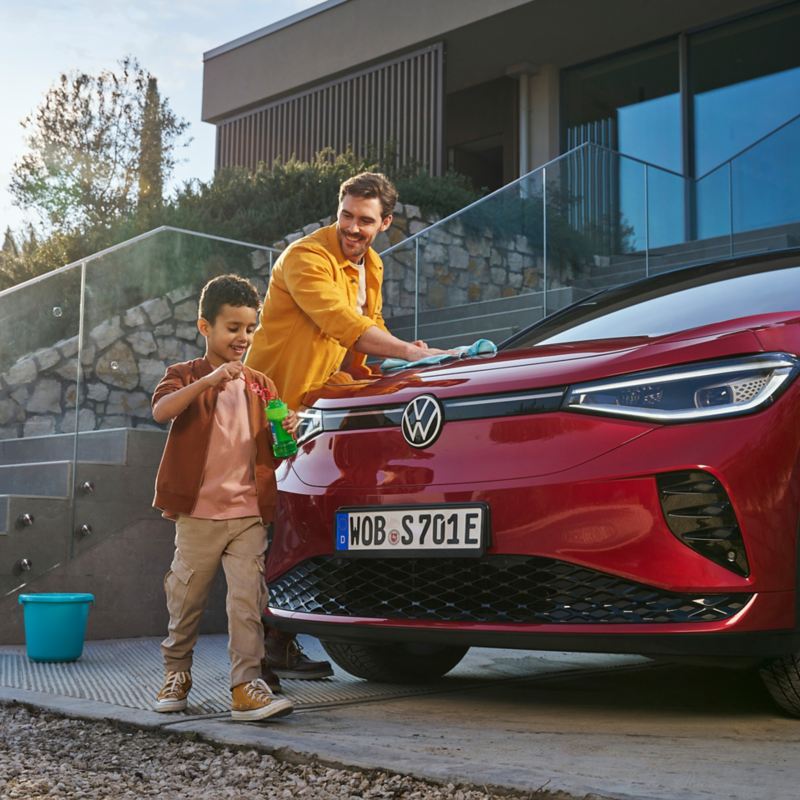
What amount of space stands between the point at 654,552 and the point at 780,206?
27.1 ft

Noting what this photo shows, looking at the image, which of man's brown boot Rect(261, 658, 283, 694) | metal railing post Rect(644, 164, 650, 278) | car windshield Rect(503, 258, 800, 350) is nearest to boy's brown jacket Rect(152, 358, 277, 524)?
man's brown boot Rect(261, 658, 283, 694)

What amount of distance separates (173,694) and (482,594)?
3.01 ft

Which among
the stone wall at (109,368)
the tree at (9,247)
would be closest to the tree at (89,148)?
the tree at (9,247)

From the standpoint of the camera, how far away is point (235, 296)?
128 inches

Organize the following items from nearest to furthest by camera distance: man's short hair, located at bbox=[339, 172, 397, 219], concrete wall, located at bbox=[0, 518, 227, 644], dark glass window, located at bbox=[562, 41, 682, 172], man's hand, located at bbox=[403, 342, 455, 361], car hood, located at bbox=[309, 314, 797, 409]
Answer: car hood, located at bbox=[309, 314, 797, 409] < man's hand, located at bbox=[403, 342, 455, 361] < man's short hair, located at bbox=[339, 172, 397, 219] < concrete wall, located at bbox=[0, 518, 227, 644] < dark glass window, located at bbox=[562, 41, 682, 172]

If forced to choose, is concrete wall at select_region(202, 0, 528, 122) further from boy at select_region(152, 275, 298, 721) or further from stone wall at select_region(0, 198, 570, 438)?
boy at select_region(152, 275, 298, 721)

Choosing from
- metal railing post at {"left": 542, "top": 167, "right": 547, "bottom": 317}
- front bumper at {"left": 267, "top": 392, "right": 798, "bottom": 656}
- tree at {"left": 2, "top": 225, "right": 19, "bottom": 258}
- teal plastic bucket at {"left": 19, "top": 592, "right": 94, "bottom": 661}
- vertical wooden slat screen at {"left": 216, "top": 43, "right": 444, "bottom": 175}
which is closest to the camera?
front bumper at {"left": 267, "top": 392, "right": 798, "bottom": 656}

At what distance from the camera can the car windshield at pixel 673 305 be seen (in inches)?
131

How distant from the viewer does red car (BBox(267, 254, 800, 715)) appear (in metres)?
2.63

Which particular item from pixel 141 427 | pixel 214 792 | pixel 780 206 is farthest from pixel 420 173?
pixel 214 792

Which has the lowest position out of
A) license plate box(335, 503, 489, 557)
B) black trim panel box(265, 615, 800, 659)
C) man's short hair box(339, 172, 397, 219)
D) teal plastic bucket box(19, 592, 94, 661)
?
teal plastic bucket box(19, 592, 94, 661)

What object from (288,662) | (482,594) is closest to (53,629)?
(288,662)

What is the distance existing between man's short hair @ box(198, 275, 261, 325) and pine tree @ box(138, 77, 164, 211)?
631 inches

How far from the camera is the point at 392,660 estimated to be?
3803 millimetres
